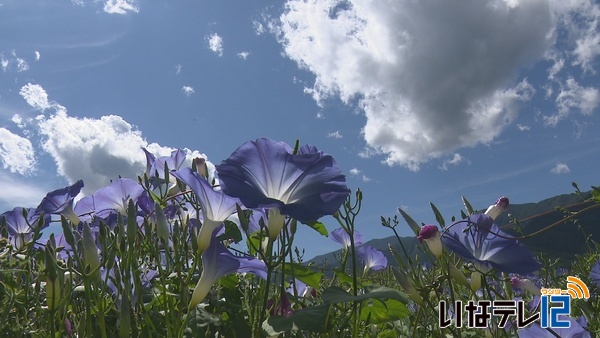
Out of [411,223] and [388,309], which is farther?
[411,223]

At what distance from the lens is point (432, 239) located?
2.09m

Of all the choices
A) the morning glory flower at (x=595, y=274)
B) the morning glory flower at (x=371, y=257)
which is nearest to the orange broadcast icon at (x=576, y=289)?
the morning glory flower at (x=595, y=274)

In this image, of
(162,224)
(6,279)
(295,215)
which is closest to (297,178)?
(295,215)

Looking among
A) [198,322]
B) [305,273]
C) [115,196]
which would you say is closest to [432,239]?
[305,273]

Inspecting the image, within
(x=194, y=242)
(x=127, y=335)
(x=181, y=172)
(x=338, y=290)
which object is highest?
(x=181, y=172)

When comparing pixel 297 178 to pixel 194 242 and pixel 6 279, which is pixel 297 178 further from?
pixel 6 279

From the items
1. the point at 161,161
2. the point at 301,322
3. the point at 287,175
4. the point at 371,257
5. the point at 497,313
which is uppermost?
the point at 161,161

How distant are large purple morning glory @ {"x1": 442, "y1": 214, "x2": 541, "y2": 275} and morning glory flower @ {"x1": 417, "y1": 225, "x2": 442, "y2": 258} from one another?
3 centimetres

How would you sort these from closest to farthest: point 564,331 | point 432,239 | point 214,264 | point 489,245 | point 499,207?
point 214,264, point 432,239, point 489,245, point 564,331, point 499,207

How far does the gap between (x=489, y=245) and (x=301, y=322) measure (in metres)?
1.14

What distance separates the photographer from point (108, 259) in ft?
4.69

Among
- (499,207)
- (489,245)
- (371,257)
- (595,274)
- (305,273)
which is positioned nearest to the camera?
(305,273)

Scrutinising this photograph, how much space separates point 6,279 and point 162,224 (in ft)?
1.75

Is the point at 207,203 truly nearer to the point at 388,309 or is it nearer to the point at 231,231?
the point at 231,231
